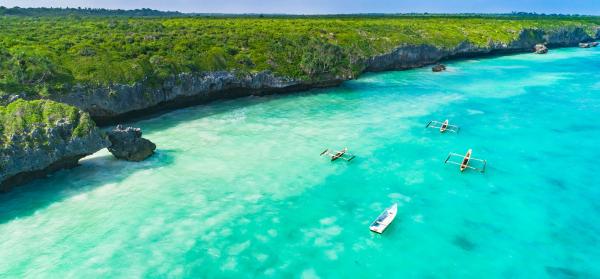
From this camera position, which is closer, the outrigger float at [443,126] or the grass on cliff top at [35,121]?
the grass on cliff top at [35,121]

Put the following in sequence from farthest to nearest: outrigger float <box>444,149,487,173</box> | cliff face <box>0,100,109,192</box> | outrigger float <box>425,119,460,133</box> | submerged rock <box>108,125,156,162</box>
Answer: outrigger float <box>425,119,460,133</box>
outrigger float <box>444,149,487,173</box>
submerged rock <box>108,125,156,162</box>
cliff face <box>0,100,109,192</box>

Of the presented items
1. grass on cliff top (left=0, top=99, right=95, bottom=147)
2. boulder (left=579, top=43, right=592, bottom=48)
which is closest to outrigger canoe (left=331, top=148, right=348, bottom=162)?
grass on cliff top (left=0, top=99, right=95, bottom=147)

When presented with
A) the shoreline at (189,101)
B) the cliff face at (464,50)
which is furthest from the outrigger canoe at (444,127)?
the cliff face at (464,50)

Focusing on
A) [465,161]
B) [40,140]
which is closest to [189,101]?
[40,140]

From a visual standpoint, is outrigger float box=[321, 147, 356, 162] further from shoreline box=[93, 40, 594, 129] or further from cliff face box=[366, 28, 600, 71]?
cliff face box=[366, 28, 600, 71]

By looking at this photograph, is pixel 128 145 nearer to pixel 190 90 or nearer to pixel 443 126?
pixel 190 90

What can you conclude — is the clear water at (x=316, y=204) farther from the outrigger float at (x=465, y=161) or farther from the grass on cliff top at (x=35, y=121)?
the grass on cliff top at (x=35, y=121)
